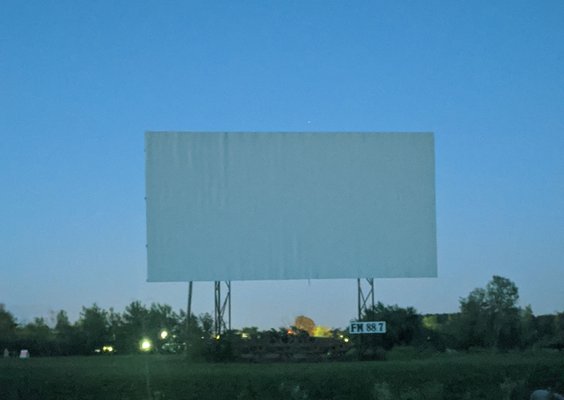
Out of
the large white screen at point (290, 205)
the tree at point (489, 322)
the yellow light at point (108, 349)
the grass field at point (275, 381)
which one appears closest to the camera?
the grass field at point (275, 381)

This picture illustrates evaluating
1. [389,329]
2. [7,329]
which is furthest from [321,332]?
[7,329]

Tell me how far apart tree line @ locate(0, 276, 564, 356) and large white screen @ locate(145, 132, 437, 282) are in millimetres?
1623

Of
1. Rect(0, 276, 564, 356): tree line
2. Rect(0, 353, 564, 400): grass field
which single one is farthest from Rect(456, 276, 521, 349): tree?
Rect(0, 353, 564, 400): grass field

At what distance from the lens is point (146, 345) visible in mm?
25844

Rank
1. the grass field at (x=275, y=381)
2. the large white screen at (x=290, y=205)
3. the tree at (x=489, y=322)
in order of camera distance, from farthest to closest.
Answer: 1. the tree at (x=489, y=322)
2. the large white screen at (x=290, y=205)
3. the grass field at (x=275, y=381)

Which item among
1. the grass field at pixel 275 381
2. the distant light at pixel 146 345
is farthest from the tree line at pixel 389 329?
the grass field at pixel 275 381

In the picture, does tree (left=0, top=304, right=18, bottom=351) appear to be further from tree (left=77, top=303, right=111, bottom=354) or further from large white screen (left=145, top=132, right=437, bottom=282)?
large white screen (left=145, top=132, right=437, bottom=282)

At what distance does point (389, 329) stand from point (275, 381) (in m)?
5.77

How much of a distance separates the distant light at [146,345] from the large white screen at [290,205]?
13.6 ft

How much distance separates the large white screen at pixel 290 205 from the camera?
22.9m

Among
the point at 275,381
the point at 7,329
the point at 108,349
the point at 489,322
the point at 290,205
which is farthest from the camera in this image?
the point at 7,329

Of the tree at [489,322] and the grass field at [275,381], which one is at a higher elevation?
the tree at [489,322]

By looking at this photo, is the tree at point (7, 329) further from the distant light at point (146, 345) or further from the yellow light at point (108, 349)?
the distant light at point (146, 345)

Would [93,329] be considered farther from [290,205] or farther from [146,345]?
[290,205]
